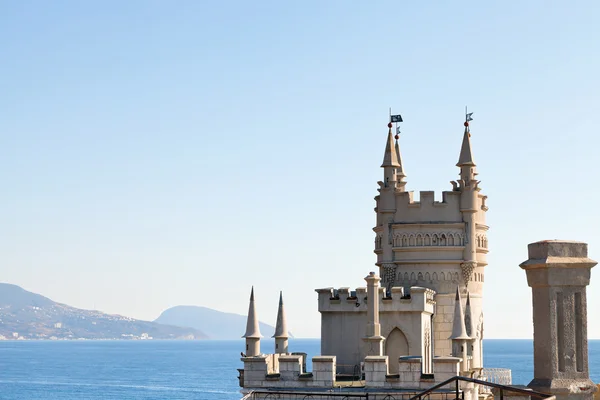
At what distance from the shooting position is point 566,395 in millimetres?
14398

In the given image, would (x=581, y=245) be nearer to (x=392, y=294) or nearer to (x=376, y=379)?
(x=376, y=379)

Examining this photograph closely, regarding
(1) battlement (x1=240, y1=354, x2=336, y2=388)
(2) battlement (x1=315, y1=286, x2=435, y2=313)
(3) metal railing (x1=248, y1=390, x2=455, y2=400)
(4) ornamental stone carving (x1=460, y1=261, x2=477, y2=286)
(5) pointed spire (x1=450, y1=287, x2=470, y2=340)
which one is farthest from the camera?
(4) ornamental stone carving (x1=460, y1=261, x2=477, y2=286)

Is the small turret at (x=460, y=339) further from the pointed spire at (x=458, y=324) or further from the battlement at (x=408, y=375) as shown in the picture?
the battlement at (x=408, y=375)

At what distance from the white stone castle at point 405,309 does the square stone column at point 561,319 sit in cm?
1823

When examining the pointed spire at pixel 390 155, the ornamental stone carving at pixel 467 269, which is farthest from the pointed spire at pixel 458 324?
the pointed spire at pixel 390 155

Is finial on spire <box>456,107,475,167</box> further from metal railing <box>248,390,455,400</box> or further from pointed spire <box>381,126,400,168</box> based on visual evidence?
metal railing <box>248,390,455,400</box>

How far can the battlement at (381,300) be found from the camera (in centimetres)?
3994

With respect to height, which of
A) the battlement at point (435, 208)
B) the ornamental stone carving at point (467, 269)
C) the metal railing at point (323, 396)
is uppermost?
the battlement at point (435, 208)

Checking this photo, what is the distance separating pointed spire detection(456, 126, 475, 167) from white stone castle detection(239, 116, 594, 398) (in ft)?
0.14

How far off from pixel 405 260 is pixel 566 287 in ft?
99.7

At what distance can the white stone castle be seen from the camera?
3362 centimetres

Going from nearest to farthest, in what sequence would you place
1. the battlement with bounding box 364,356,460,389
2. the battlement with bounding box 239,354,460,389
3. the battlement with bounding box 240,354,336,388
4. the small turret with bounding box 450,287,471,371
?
1. the battlement with bounding box 364,356,460,389
2. the battlement with bounding box 239,354,460,389
3. the battlement with bounding box 240,354,336,388
4. the small turret with bounding box 450,287,471,371

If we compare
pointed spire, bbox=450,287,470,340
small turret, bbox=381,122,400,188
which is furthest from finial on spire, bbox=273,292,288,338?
small turret, bbox=381,122,400,188

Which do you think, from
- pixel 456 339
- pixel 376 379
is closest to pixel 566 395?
pixel 376 379
